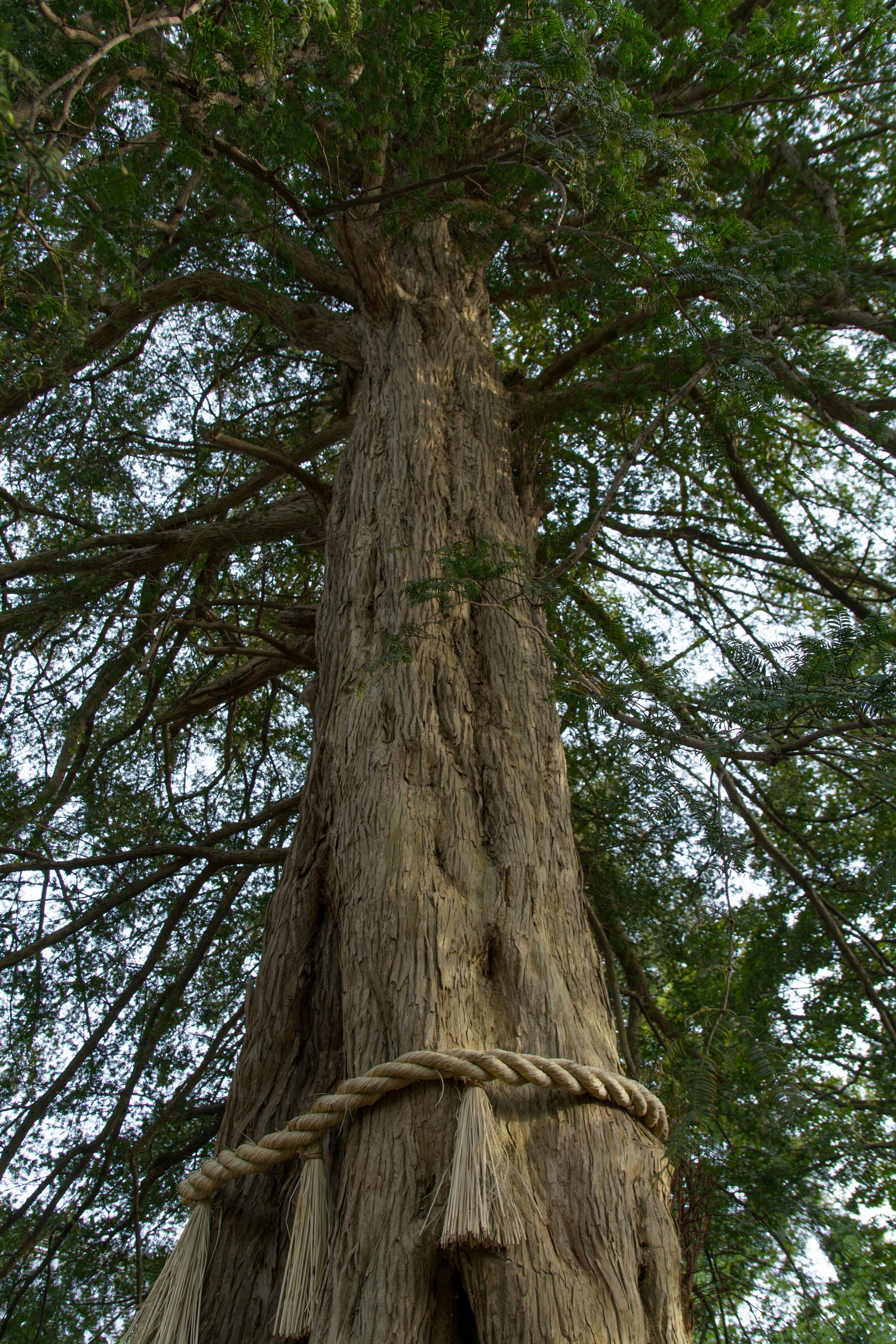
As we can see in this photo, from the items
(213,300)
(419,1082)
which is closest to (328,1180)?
(419,1082)

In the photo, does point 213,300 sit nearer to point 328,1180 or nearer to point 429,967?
point 429,967

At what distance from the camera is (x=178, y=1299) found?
1.66 m

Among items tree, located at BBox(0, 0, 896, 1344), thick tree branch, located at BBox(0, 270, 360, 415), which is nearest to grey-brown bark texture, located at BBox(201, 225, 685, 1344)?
tree, located at BBox(0, 0, 896, 1344)

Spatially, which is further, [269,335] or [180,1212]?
[269,335]

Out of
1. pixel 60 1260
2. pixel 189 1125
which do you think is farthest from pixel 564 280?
pixel 60 1260

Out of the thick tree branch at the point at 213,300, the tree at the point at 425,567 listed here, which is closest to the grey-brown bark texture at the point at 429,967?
the tree at the point at 425,567

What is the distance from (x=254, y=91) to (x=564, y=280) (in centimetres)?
226

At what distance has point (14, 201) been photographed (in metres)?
1.95

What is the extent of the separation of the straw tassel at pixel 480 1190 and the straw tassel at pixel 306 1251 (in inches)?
13.5

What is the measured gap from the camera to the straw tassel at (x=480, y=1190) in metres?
1.33

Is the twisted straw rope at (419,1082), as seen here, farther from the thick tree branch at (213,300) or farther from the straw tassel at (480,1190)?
the thick tree branch at (213,300)

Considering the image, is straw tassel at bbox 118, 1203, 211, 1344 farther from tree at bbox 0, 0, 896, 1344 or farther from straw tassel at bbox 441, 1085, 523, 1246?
straw tassel at bbox 441, 1085, 523, 1246

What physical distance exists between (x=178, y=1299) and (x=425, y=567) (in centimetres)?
183

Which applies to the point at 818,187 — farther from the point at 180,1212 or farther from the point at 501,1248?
the point at 180,1212
